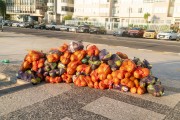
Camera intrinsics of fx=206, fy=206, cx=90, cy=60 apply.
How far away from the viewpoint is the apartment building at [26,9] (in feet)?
273

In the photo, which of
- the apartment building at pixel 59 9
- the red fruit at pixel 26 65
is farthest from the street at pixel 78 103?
the apartment building at pixel 59 9

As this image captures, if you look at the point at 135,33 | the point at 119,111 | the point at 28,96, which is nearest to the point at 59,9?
the point at 135,33

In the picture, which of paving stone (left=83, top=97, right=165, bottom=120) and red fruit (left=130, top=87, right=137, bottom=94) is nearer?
paving stone (left=83, top=97, right=165, bottom=120)

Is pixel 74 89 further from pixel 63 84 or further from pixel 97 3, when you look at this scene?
pixel 97 3

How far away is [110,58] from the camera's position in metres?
5.82

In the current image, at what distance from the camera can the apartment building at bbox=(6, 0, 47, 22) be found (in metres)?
83.2

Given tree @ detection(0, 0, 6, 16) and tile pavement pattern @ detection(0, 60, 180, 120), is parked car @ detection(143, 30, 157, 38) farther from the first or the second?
tree @ detection(0, 0, 6, 16)

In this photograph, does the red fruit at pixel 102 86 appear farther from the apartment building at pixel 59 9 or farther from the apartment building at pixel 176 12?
the apartment building at pixel 59 9

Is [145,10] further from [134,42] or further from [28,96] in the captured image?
[28,96]

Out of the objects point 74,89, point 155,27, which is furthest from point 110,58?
point 155,27

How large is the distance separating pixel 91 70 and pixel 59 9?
72.7m

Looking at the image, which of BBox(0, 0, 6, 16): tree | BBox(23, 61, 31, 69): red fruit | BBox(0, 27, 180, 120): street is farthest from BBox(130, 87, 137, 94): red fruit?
BBox(0, 0, 6, 16): tree

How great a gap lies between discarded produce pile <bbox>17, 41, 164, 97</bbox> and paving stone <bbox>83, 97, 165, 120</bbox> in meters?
0.87

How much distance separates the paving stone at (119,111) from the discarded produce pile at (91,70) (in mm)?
868
